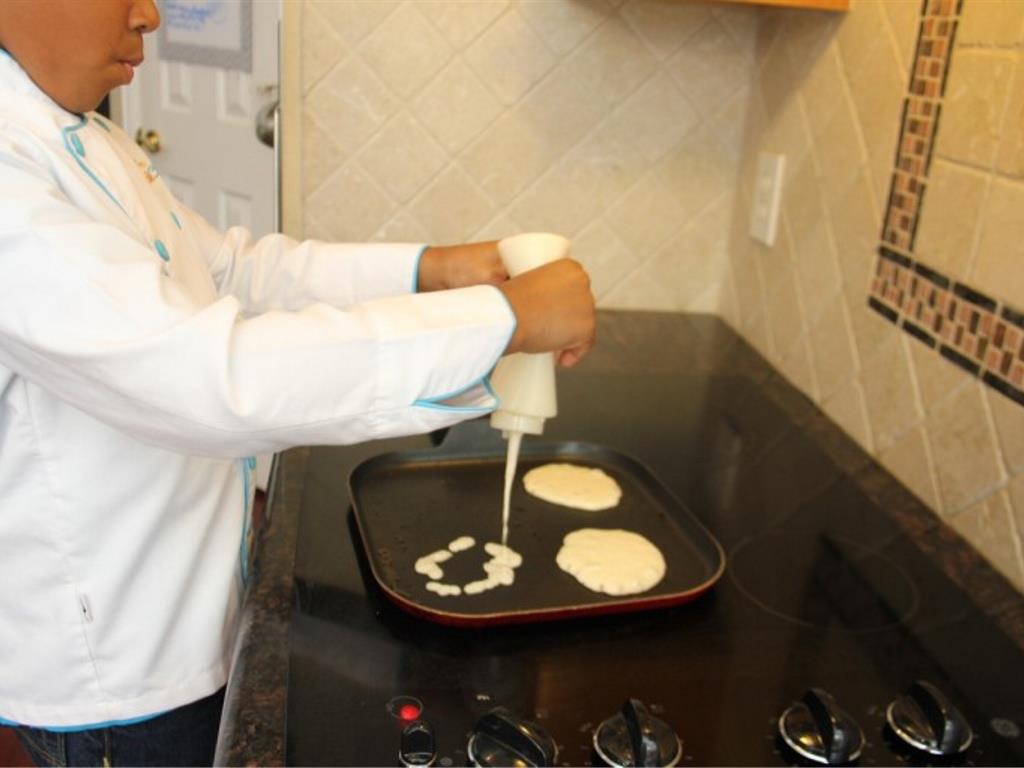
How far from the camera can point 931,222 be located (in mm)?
961

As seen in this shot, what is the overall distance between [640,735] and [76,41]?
23.5 inches

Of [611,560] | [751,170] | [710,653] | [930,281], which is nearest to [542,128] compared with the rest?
[751,170]

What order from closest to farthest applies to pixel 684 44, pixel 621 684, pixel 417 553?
pixel 621 684 → pixel 417 553 → pixel 684 44

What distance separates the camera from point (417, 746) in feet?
1.99

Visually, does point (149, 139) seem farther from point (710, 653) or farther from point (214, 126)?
point (710, 653)

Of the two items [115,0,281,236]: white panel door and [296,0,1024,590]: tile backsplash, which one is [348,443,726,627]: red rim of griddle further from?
[115,0,281,236]: white panel door

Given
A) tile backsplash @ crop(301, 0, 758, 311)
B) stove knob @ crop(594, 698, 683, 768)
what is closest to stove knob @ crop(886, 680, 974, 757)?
stove knob @ crop(594, 698, 683, 768)

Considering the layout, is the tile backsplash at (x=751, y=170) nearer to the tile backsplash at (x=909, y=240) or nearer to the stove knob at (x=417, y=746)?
the tile backsplash at (x=909, y=240)

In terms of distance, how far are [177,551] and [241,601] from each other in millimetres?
97

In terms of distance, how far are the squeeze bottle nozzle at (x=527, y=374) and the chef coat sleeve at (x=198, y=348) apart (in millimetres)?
141

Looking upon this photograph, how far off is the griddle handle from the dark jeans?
1.33ft

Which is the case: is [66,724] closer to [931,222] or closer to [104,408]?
[104,408]

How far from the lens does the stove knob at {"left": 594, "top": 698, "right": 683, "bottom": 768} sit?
0.60 metres

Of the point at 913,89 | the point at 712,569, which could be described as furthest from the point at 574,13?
the point at 712,569
